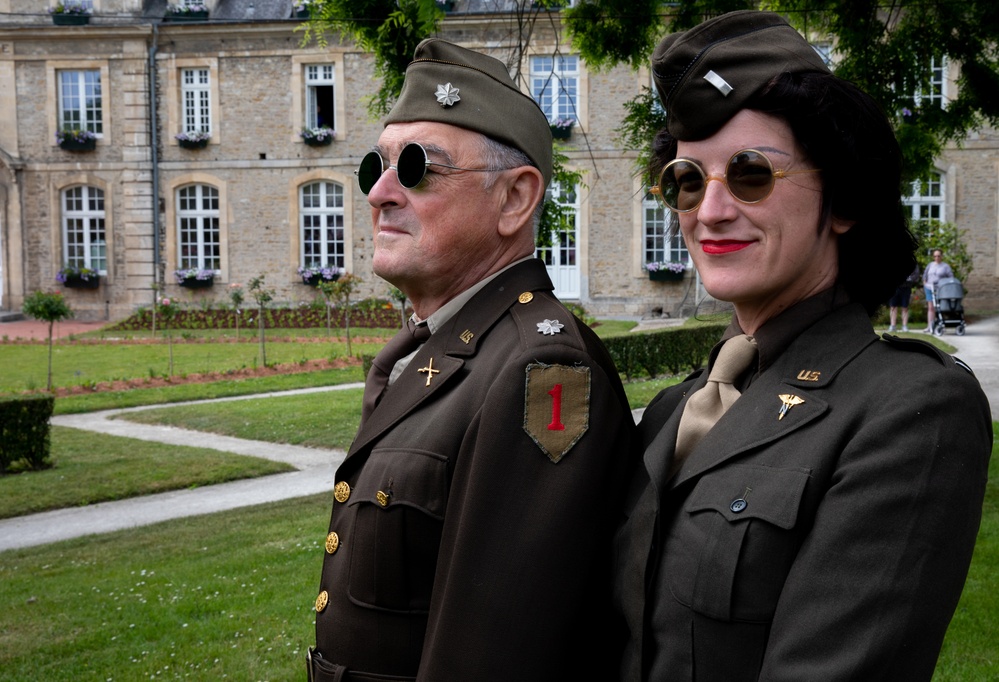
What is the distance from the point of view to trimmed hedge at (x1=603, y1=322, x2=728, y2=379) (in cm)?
1388

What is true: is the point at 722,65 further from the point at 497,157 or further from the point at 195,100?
the point at 195,100

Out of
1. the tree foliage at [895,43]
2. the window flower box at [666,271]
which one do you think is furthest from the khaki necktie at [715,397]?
the window flower box at [666,271]

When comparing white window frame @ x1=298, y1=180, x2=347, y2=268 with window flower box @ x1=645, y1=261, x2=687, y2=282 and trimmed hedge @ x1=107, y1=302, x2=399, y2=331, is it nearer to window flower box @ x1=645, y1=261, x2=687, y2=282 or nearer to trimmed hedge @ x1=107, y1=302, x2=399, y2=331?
trimmed hedge @ x1=107, y1=302, x2=399, y2=331

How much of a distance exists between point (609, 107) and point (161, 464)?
63.3ft

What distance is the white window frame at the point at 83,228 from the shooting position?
28.4 meters

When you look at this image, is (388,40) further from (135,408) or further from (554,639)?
(135,408)

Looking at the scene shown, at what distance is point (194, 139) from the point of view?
90.2ft

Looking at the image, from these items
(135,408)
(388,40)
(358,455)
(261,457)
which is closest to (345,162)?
(135,408)

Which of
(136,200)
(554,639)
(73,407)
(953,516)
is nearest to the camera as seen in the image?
(953,516)

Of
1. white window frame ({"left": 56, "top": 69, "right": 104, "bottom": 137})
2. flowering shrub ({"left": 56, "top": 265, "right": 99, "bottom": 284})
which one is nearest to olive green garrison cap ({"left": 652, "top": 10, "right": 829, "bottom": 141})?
flowering shrub ({"left": 56, "top": 265, "right": 99, "bottom": 284})

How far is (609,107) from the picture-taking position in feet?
85.4

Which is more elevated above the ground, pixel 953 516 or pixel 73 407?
pixel 953 516

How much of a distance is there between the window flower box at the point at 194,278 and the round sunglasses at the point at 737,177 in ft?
89.2

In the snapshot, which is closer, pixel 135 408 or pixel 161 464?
pixel 161 464
